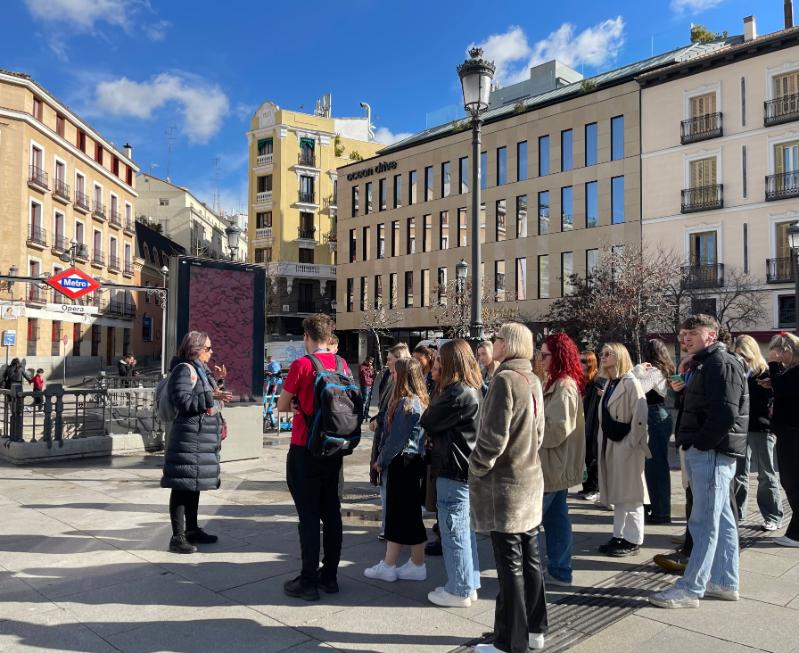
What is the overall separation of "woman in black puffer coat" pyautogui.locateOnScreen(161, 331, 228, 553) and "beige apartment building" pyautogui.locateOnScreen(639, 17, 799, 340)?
24951 millimetres

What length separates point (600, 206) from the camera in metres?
33.3

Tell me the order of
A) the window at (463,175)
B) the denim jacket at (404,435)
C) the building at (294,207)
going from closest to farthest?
the denim jacket at (404,435)
the window at (463,175)
the building at (294,207)

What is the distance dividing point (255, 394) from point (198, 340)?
4.48m

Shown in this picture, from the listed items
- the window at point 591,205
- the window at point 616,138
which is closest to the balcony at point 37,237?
the window at point 591,205

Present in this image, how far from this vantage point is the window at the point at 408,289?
42469 millimetres

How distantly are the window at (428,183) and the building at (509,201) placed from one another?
0.29ft

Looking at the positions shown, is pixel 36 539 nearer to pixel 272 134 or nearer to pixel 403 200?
pixel 403 200

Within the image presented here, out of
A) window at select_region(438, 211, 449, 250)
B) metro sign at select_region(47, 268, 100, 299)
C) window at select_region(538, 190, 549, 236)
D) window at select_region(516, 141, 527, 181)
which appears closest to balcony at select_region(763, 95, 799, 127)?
window at select_region(538, 190, 549, 236)

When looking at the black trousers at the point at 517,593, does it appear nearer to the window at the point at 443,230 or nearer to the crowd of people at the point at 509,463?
the crowd of people at the point at 509,463

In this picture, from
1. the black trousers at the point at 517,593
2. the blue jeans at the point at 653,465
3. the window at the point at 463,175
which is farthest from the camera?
the window at the point at 463,175

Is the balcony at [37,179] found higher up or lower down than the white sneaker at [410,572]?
higher up

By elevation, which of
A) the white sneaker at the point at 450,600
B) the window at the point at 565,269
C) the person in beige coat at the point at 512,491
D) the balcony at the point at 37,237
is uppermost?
the balcony at the point at 37,237

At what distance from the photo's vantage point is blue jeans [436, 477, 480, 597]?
171 inches

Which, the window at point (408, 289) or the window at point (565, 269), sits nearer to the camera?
the window at point (565, 269)
